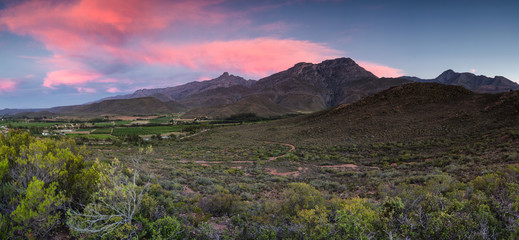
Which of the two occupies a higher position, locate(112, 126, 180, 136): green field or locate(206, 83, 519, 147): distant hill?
locate(206, 83, 519, 147): distant hill

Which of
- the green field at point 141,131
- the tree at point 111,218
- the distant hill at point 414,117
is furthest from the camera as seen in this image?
the green field at point 141,131

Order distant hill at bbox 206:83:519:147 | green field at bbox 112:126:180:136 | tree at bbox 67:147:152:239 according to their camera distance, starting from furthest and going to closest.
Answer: green field at bbox 112:126:180:136 < distant hill at bbox 206:83:519:147 < tree at bbox 67:147:152:239

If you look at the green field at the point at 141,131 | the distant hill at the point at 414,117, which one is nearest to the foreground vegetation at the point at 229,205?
the distant hill at the point at 414,117

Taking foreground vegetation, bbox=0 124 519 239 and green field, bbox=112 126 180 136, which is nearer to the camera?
foreground vegetation, bbox=0 124 519 239

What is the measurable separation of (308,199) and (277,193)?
5556 mm

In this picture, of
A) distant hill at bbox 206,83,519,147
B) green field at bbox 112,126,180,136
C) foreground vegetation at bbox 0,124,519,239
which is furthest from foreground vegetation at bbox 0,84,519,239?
green field at bbox 112,126,180,136

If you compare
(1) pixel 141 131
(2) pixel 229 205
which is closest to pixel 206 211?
(2) pixel 229 205

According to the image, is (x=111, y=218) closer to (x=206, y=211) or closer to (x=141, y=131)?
(x=206, y=211)

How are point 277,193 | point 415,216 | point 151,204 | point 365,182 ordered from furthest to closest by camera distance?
point 365,182, point 277,193, point 151,204, point 415,216

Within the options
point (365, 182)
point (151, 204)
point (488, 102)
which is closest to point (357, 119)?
point (488, 102)

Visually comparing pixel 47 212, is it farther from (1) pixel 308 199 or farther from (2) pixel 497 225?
(2) pixel 497 225

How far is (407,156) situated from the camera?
23.2 meters

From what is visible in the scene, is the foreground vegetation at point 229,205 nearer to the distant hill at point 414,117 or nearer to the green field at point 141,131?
the distant hill at point 414,117

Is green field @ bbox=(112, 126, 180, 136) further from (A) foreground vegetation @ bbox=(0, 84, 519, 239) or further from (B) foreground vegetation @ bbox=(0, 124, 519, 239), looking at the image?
(B) foreground vegetation @ bbox=(0, 124, 519, 239)
